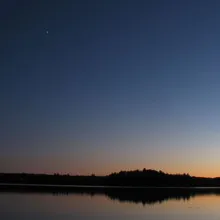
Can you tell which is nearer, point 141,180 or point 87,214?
point 87,214

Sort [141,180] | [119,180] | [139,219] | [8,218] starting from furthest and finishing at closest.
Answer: [119,180] < [141,180] < [139,219] < [8,218]

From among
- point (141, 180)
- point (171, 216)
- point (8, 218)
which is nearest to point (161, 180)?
point (141, 180)

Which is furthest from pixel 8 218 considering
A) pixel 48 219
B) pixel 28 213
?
pixel 28 213

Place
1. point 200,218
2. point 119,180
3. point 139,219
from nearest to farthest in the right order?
point 139,219, point 200,218, point 119,180

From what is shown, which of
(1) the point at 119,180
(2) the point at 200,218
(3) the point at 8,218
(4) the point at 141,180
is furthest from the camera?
(1) the point at 119,180

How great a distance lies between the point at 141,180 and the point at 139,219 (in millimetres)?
102076

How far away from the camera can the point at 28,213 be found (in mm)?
35344

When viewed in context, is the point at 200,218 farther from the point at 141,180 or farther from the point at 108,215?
the point at 141,180

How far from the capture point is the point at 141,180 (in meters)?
136

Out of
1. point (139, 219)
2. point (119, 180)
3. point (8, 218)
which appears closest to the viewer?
point (8, 218)

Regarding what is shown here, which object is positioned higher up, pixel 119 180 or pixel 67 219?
pixel 119 180

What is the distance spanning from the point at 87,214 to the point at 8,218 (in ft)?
27.3

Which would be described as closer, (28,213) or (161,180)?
(28,213)

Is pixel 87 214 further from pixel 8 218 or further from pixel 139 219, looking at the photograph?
pixel 8 218
